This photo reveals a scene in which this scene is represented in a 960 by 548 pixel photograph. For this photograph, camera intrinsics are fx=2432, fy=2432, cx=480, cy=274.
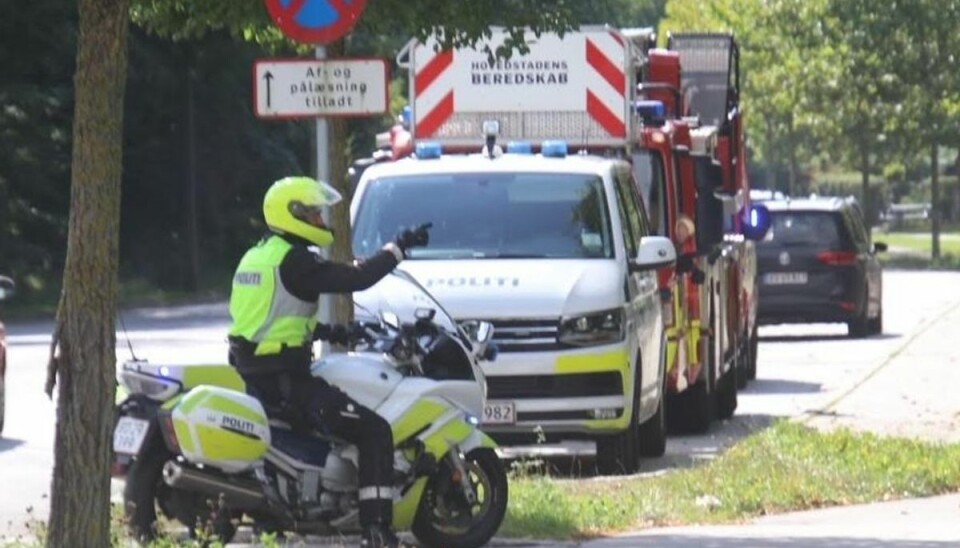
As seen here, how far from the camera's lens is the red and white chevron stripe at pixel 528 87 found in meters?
16.7

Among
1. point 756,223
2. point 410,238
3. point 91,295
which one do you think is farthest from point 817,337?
point 91,295

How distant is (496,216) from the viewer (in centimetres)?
1520

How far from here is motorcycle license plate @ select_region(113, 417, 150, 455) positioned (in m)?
9.91

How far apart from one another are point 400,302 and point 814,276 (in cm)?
1710

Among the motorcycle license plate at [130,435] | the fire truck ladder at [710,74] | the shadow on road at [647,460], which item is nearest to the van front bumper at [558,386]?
the shadow on road at [647,460]

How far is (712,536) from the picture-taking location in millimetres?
11312

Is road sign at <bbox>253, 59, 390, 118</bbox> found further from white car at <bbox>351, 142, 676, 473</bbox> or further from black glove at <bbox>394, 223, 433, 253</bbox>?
white car at <bbox>351, 142, 676, 473</bbox>

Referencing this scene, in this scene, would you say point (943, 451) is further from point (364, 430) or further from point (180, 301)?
point (180, 301)

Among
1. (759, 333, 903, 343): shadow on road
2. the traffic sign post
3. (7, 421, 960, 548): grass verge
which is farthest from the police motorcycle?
(759, 333, 903, 343): shadow on road

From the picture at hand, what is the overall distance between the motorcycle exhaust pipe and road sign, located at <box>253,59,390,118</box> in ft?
6.59

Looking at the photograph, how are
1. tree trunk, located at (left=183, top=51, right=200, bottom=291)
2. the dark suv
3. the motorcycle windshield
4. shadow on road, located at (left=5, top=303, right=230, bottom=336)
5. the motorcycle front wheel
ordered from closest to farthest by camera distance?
the motorcycle front wheel
the motorcycle windshield
the dark suv
shadow on road, located at (left=5, top=303, right=230, bottom=336)
tree trunk, located at (left=183, top=51, right=200, bottom=291)

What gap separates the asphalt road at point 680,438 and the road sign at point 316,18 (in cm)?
152

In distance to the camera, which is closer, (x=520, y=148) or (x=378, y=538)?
(x=378, y=538)

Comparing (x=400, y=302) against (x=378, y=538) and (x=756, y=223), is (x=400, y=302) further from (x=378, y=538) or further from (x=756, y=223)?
(x=756, y=223)
